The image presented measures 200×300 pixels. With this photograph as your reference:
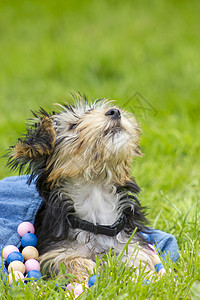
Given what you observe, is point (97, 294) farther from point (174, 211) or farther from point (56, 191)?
point (174, 211)

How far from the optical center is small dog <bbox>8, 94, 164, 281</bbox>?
3.14 meters

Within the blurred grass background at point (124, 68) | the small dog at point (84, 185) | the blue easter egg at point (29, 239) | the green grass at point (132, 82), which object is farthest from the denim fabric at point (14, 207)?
the blurred grass background at point (124, 68)

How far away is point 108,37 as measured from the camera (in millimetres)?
11039

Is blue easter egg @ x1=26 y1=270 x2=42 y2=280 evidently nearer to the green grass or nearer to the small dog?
the small dog

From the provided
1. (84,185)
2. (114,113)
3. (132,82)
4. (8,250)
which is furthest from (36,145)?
(132,82)

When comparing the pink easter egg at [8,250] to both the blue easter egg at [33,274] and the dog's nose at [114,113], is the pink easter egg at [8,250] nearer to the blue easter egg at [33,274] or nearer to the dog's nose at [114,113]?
the blue easter egg at [33,274]

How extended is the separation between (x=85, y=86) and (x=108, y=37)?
10.3 ft

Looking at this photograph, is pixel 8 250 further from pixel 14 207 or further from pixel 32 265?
pixel 14 207

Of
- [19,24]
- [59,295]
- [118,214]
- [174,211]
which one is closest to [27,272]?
[59,295]

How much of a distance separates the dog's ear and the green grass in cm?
87

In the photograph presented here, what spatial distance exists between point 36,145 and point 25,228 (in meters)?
0.68

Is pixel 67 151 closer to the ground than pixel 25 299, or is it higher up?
higher up

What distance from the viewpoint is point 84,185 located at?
11.0 ft

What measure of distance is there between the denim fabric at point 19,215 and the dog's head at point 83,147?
39 cm
